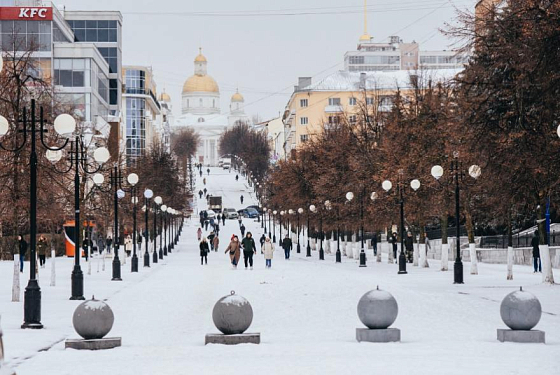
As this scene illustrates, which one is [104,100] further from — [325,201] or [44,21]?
[325,201]

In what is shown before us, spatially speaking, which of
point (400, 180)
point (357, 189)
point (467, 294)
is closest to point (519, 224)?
point (357, 189)

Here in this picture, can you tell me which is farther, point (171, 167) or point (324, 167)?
point (171, 167)

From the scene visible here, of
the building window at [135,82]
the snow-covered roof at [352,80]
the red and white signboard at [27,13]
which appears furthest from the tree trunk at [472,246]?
the building window at [135,82]

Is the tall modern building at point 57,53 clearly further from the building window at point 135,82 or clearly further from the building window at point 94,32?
the building window at point 135,82

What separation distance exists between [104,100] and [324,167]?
4040 centimetres

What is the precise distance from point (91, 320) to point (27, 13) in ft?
263

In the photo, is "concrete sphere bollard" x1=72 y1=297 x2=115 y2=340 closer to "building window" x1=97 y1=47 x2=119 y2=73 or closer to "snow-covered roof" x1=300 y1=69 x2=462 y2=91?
"building window" x1=97 y1=47 x2=119 y2=73

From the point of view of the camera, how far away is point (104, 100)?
348 feet

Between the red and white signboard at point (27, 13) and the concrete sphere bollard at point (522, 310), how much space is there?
80.7 m

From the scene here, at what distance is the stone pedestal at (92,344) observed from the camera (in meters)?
16.6

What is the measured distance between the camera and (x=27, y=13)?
9331 centimetres

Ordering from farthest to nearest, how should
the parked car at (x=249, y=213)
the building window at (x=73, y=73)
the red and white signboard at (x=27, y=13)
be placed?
the parked car at (x=249, y=213) → the building window at (x=73, y=73) → the red and white signboard at (x=27, y=13)

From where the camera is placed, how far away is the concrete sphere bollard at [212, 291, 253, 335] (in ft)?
55.2

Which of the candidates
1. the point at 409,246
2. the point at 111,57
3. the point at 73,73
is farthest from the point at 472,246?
the point at 111,57
